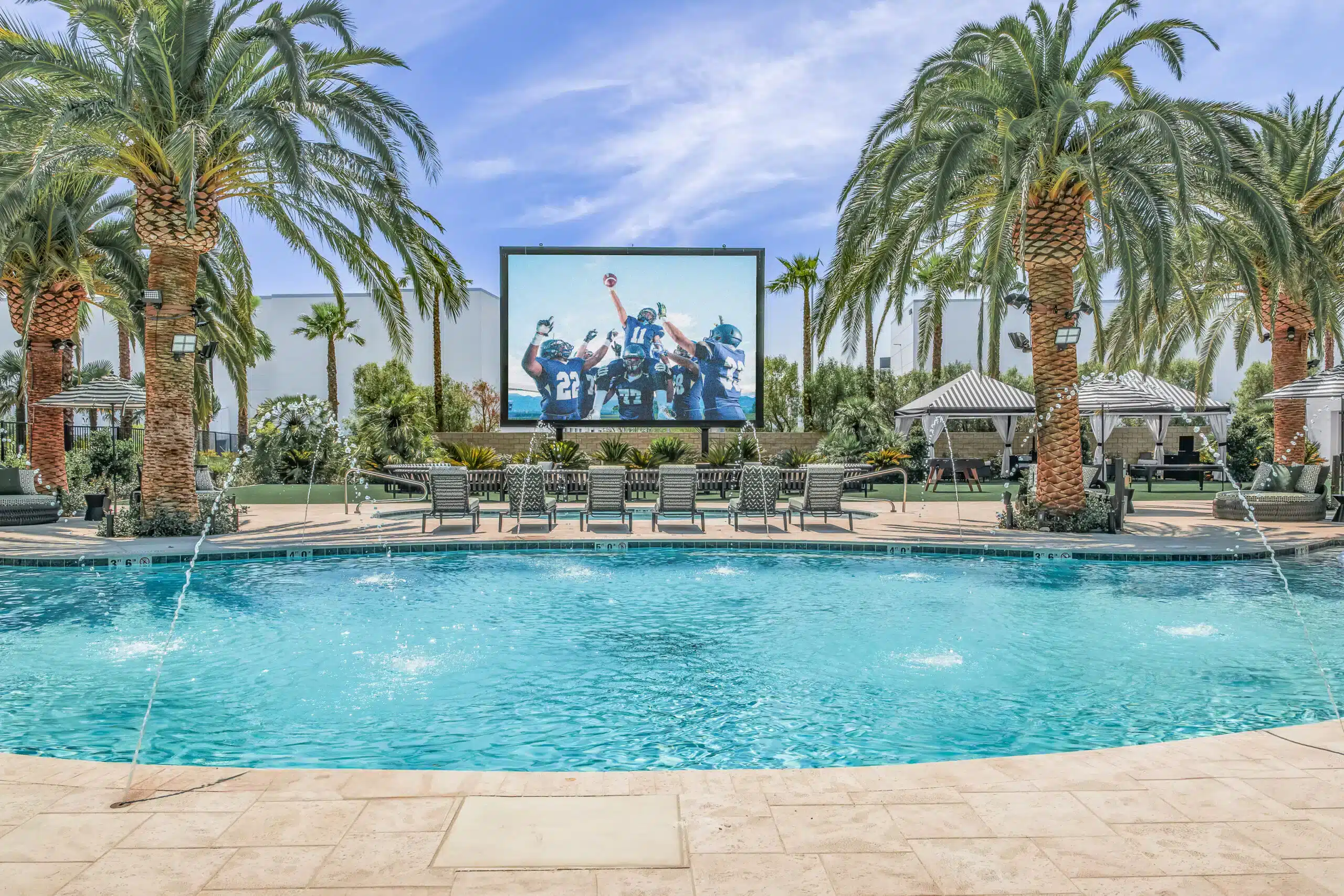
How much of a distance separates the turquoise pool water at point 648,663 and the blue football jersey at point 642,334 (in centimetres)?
1444

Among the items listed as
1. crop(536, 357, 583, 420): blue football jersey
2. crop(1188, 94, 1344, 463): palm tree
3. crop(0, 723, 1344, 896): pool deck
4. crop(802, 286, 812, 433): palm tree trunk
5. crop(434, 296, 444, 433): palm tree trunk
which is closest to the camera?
crop(0, 723, 1344, 896): pool deck

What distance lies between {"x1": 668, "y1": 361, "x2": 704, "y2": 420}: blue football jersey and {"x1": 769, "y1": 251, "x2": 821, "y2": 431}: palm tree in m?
7.49

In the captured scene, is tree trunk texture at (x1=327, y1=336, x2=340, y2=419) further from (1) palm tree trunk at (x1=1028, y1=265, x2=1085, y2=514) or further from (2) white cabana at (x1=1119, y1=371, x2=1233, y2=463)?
(1) palm tree trunk at (x1=1028, y1=265, x2=1085, y2=514)

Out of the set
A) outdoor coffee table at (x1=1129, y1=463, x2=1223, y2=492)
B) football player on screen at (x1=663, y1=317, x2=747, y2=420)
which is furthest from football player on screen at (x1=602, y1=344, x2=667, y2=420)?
outdoor coffee table at (x1=1129, y1=463, x2=1223, y2=492)

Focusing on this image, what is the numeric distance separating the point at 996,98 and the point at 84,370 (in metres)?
32.6

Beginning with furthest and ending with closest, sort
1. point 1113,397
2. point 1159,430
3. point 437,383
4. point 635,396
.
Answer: point 437,383 < point 635,396 < point 1159,430 < point 1113,397

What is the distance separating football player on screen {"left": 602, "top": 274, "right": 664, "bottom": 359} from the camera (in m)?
23.5

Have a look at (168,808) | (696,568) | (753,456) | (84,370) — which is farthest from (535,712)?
(84,370)

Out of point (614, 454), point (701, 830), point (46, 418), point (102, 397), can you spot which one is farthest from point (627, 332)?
point (701, 830)

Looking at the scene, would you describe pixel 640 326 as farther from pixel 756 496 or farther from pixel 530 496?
pixel 756 496

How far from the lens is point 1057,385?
12273mm

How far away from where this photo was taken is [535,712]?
16.3 ft

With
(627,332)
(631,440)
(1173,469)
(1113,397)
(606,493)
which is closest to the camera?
(606,493)

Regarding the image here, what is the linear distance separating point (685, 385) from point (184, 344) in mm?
13776
